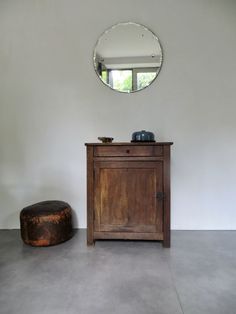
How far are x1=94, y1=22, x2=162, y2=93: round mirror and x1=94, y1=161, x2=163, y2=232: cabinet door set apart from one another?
0.92m

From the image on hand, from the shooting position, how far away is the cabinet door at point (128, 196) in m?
1.89

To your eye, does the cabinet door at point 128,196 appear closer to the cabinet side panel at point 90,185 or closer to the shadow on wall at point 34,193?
the cabinet side panel at point 90,185

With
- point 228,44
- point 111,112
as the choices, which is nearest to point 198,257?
point 111,112

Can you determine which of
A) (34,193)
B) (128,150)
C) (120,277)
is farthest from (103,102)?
(120,277)

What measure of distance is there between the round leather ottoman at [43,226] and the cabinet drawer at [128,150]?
25.8 inches

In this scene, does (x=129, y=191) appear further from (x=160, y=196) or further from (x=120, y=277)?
(x=120, y=277)

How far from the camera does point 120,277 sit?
147cm

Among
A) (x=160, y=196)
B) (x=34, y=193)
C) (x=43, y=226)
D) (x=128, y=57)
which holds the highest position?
(x=128, y=57)

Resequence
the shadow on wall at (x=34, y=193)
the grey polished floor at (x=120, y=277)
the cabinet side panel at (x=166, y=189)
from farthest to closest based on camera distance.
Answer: the shadow on wall at (x=34, y=193), the cabinet side panel at (x=166, y=189), the grey polished floor at (x=120, y=277)

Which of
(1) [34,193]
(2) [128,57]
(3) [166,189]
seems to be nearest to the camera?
(3) [166,189]

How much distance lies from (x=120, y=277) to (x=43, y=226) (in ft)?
2.70

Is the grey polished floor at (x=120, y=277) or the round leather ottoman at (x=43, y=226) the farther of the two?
the round leather ottoman at (x=43, y=226)

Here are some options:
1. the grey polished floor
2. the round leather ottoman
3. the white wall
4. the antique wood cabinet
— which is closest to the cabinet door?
the antique wood cabinet

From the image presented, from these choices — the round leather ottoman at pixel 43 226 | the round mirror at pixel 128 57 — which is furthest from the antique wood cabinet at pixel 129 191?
the round mirror at pixel 128 57
